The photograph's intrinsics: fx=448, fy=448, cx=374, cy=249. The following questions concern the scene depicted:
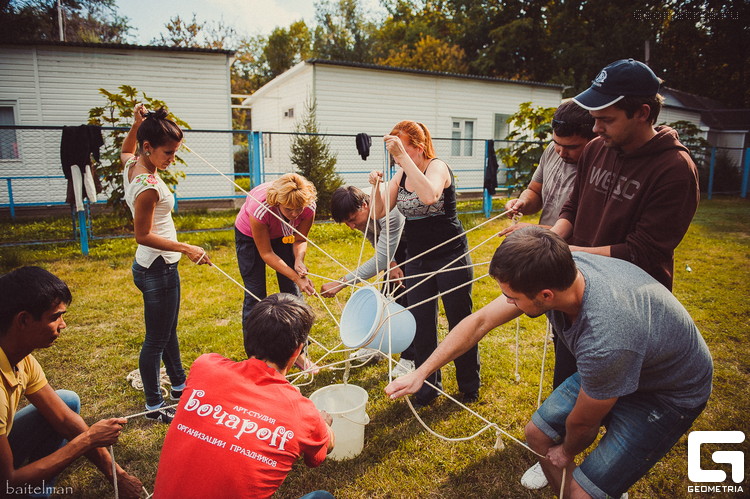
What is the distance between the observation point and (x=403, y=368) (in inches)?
139

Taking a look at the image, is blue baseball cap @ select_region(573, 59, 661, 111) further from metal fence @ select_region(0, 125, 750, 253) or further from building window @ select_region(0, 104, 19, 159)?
building window @ select_region(0, 104, 19, 159)

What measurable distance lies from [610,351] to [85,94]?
43.3 ft

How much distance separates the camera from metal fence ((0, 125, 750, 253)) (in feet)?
31.1

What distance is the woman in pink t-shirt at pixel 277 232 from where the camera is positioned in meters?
2.85

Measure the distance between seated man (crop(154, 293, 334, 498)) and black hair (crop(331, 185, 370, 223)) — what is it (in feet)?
4.80

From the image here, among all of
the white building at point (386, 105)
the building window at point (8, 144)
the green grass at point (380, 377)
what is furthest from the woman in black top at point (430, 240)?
the building window at point (8, 144)

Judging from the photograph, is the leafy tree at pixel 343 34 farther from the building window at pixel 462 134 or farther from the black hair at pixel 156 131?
the black hair at pixel 156 131

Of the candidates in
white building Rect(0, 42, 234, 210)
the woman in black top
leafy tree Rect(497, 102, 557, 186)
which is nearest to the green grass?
the woman in black top

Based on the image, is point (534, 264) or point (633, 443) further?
point (633, 443)

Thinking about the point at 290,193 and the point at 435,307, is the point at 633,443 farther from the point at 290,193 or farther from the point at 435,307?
the point at 290,193

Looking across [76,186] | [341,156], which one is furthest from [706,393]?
[341,156]

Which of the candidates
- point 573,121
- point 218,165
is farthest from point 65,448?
point 218,165

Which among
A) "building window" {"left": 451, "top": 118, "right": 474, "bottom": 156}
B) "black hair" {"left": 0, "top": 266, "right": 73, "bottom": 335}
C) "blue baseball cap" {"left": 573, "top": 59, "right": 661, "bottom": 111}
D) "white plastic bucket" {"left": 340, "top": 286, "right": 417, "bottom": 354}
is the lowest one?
"white plastic bucket" {"left": 340, "top": 286, "right": 417, "bottom": 354}

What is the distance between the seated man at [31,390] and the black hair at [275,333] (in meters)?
0.57
